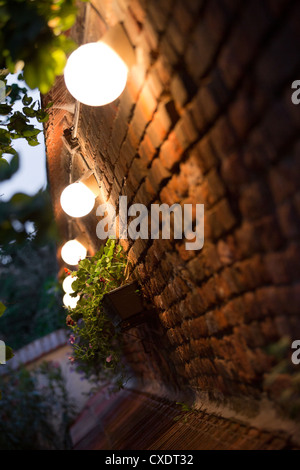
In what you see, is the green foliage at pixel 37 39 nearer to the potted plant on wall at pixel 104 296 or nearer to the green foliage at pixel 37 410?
the potted plant on wall at pixel 104 296

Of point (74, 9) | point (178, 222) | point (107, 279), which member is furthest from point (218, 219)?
point (107, 279)

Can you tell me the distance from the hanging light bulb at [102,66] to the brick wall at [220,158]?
0.18 feet

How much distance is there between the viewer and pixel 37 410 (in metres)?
9.35

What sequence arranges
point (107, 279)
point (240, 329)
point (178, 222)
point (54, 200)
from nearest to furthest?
point (240, 329) < point (178, 222) < point (107, 279) < point (54, 200)

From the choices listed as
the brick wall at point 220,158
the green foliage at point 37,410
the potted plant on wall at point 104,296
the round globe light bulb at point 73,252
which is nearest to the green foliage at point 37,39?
the brick wall at point 220,158

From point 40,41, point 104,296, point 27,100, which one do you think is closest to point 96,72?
point 40,41

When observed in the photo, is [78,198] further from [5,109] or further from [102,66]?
[102,66]

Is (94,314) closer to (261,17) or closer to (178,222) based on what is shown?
(178,222)

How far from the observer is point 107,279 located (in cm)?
323

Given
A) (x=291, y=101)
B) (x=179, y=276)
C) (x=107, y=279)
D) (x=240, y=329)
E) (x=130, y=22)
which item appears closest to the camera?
(x=291, y=101)

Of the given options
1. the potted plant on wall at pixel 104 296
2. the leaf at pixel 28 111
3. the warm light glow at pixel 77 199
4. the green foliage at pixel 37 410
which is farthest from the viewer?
the green foliage at pixel 37 410

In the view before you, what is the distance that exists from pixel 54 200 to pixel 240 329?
400cm

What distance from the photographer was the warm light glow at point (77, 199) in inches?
121

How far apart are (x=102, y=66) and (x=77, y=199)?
145cm
